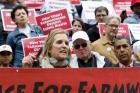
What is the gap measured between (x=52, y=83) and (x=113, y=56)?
6.21ft

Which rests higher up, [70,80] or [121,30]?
[70,80]

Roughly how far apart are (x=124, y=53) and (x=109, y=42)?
0.86 metres

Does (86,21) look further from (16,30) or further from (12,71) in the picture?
(12,71)

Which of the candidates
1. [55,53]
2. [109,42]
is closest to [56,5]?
[109,42]

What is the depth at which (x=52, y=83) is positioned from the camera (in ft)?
18.0

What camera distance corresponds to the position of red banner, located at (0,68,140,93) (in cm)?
533

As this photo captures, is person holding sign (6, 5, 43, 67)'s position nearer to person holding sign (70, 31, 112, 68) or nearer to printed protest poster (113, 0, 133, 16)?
person holding sign (70, 31, 112, 68)

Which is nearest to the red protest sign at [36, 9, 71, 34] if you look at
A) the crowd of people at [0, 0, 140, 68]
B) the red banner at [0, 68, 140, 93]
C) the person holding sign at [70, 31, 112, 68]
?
the crowd of people at [0, 0, 140, 68]

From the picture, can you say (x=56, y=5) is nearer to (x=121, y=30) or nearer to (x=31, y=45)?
(x=121, y=30)

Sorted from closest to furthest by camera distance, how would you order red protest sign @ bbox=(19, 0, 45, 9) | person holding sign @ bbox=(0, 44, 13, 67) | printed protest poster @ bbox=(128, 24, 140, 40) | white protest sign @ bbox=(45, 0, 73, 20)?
person holding sign @ bbox=(0, 44, 13, 67) < printed protest poster @ bbox=(128, 24, 140, 40) < white protest sign @ bbox=(45, 0, 73, 20) < red protest sign @ bbox=(19, 0, 45, 9)

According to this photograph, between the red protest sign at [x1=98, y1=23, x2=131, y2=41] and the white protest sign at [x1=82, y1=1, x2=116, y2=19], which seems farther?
the white protest sign at [x1=82, y1=1, x2=116, y2=19]

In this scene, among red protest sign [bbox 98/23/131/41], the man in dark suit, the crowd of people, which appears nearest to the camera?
the crowd of people

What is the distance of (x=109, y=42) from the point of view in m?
7.63

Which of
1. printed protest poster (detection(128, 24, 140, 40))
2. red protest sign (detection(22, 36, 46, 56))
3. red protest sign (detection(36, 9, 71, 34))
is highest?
red protest sign (detection(36, 9, 71, 34))
